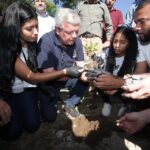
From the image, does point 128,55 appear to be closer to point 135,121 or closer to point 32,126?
point 32,126

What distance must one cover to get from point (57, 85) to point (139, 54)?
3.43 feet

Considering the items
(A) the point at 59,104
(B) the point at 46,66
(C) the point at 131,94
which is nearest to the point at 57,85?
(B) the point at 46,66

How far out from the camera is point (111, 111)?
4121 mm

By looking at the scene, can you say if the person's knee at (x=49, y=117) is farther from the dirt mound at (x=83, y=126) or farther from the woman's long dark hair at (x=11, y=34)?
the woman's long dark hair at (x=11, y=34)

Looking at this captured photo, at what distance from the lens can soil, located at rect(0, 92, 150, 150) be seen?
130 inches

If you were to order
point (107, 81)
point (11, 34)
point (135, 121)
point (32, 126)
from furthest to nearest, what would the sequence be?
point (32, 126) < point (11, 34) < point (107, 81) < point (135, 121)

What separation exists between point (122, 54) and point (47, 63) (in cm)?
104

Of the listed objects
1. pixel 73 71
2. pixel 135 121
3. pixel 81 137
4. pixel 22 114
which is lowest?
pixel 81 137

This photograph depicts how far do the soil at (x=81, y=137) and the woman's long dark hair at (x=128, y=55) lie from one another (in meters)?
0.65

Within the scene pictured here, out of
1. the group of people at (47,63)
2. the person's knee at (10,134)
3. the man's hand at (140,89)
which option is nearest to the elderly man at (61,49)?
the group of people at (47,63)

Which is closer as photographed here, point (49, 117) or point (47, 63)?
point (47, 63)

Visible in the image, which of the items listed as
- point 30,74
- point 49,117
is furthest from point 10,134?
point 30,74

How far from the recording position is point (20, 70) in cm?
300

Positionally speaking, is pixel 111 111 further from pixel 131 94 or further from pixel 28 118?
pixel 131 94
